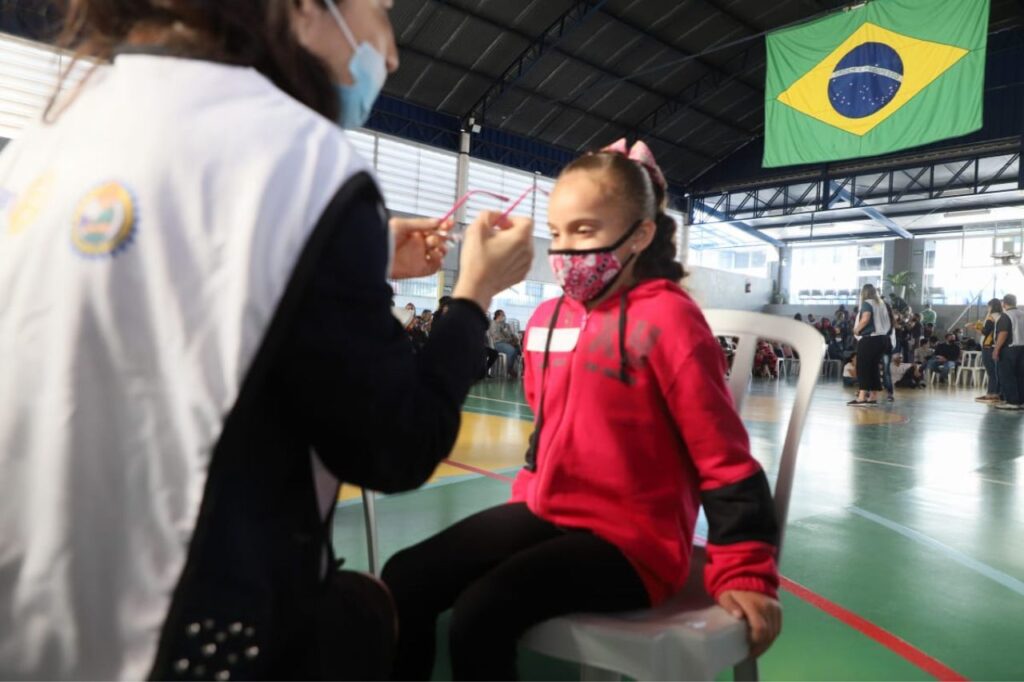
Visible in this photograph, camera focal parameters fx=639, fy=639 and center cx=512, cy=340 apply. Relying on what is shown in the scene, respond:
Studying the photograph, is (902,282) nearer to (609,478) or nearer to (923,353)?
(923,353)

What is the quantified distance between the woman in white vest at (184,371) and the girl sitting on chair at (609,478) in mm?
451

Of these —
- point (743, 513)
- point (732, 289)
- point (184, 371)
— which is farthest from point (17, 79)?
point (732, 289)

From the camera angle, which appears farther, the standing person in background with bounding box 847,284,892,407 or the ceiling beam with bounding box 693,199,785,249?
the ceiling beam with bounding box 693,199,785,249

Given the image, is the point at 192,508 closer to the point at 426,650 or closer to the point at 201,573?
the point at 201,573

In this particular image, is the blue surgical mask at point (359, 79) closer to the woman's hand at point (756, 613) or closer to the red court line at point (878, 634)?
the woman's hand at point (756, 613)

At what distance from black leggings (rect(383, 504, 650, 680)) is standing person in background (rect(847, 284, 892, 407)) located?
7332 mm

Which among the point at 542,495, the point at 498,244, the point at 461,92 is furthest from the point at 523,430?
the point at 461,92

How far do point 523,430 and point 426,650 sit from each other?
395cm

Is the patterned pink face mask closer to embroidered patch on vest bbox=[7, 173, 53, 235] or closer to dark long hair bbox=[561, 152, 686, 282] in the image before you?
dark long hair bbox=[561, 152, 686, 282]

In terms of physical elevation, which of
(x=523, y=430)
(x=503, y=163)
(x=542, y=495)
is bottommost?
(x=523, y=430)

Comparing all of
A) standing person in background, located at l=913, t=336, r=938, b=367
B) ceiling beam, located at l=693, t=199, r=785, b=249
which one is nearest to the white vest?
standing person in background, located at l=913, t=336, r=938, b=367

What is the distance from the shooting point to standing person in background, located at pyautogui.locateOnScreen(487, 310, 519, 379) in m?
9.92

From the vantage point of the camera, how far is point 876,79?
631 centimetres

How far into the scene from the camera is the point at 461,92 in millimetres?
12609
